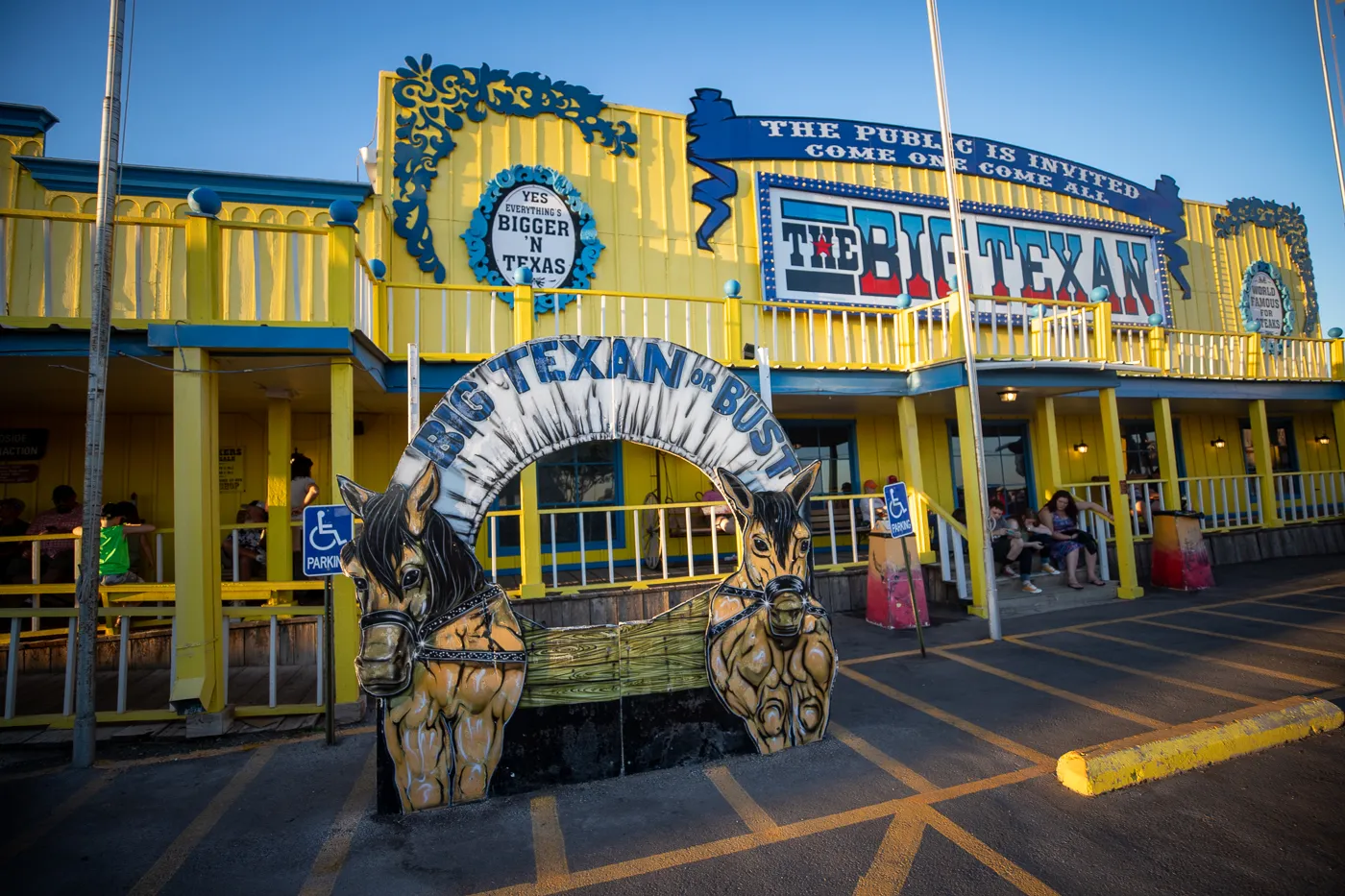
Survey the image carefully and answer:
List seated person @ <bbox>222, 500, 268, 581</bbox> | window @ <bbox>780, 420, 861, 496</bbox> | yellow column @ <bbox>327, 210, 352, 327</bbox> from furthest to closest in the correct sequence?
window @ <bbox>780, 420, 861, 496</bbox> < seated person @ <bbox>222, 500, 268, 581</bbox> < yellow column @ <bbox>327, 210, 352, 327</bbox>

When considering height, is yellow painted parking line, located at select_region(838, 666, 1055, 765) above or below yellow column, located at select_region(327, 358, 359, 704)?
below

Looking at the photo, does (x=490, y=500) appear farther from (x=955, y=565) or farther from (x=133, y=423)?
(x=133, y=423)

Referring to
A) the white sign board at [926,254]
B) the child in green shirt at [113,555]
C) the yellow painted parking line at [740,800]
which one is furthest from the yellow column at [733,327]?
the child in green shirt at [113,555]

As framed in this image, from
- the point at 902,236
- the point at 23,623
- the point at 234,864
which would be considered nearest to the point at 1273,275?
the point at 902,236

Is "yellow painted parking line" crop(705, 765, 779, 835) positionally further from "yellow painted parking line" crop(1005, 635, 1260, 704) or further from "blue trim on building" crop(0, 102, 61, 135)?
"blue trim on building" crop(0, 102, 61, 135)

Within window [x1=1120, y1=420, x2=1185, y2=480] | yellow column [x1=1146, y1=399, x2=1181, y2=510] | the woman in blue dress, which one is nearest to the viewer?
the woman in blue dress

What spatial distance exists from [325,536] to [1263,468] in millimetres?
15481

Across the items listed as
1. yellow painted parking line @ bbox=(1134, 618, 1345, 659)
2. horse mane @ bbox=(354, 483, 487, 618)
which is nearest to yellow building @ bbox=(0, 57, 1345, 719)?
yellow painted parking line @ bbox=(1134, 618, 1345, 659)

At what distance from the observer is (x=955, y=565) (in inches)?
326

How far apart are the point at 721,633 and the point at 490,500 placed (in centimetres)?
173

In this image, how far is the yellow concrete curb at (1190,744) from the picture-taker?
11.8 feet

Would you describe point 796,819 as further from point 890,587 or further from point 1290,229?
point 1290,229

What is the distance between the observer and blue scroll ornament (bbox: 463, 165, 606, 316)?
9.05 m

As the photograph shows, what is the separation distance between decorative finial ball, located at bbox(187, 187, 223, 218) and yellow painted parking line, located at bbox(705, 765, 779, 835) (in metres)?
5.98
